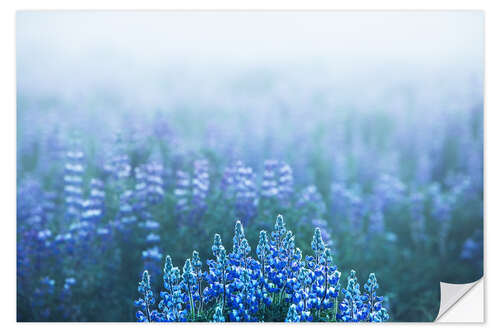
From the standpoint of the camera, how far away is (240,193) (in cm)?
288

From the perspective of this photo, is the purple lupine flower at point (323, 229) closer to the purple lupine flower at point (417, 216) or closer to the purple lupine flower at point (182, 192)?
the purple lupine flower at point (417, 216)

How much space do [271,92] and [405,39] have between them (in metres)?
0.75

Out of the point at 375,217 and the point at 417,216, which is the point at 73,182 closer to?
the point at 375,217

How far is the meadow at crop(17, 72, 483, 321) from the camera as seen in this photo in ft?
9.09

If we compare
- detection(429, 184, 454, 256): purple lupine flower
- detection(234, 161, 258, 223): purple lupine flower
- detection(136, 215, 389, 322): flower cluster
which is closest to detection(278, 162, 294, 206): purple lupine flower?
detection(234, 161, 258, 223): purple lupine flower

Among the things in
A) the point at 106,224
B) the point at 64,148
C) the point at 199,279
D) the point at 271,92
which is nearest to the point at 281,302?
the point at 199,279

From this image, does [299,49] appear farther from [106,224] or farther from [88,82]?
[106,224]

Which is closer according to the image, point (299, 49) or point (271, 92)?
point (299, 49)

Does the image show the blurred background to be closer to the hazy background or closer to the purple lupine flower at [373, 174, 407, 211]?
the hazy background

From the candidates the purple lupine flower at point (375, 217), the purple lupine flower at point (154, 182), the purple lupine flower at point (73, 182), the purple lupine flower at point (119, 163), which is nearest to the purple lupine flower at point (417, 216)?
the purple lupine flower at point (375, 217)

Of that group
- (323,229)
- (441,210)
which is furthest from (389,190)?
(323,229)

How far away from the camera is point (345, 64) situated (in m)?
2.96
